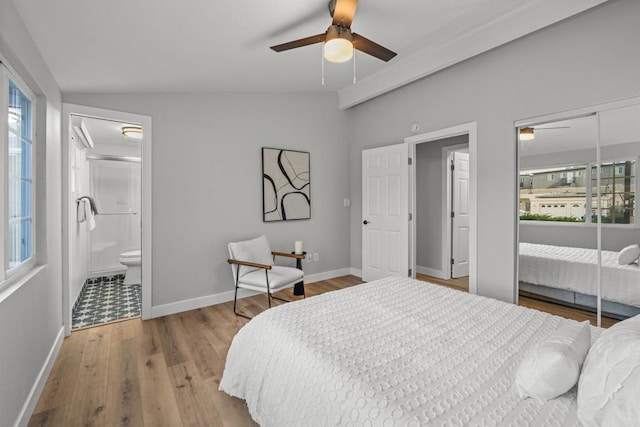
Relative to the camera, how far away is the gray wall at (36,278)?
4.80 ft

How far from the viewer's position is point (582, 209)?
2.51 metres

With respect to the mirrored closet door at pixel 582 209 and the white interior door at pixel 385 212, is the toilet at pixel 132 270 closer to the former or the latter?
the white interior door at pixel 385 212

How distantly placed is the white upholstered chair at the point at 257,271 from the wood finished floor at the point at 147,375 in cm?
40

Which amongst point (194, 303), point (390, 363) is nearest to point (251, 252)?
point (194, 303)

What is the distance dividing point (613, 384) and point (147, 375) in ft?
8.13

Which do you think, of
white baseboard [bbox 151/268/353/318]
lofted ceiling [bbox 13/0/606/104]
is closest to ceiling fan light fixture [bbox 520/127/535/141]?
lofted ceiling [bbox 13/0/606/104]

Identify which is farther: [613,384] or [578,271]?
[578,271]

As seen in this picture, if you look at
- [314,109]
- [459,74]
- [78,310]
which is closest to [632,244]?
[459,74]

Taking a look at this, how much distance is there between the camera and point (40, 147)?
6.93ft

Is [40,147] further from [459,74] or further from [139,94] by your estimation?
[459,74]

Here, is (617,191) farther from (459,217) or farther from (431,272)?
(431,272)

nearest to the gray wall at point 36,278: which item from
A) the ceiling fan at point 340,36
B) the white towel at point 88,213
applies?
the white towel at point 88,213

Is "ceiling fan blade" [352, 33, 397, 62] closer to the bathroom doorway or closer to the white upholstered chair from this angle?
the white upholstered chair

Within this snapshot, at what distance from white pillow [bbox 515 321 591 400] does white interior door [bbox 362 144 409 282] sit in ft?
9.37
